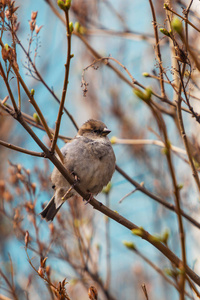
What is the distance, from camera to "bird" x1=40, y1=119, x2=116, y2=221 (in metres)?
3.90

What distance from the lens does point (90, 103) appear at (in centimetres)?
811

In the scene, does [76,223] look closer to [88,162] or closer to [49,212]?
[49,212]

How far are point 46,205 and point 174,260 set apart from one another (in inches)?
96.1

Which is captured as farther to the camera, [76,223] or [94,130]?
[94,130]

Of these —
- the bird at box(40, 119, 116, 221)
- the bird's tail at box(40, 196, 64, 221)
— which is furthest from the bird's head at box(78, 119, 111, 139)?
the bird's tail at box(40, 196, 64, 221)

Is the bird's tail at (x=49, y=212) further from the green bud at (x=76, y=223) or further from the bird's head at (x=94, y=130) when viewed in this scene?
the bird's head at (x=94, y=130)

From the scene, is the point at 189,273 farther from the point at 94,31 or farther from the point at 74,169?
the point at 94,31

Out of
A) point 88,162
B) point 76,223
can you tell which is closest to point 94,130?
point 88,162

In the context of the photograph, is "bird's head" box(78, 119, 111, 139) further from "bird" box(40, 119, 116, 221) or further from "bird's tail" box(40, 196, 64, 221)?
"bird's tail" box(40, 196, 64, 221)

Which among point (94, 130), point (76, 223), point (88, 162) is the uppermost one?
point (94, 130)

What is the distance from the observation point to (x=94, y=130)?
4453 mm

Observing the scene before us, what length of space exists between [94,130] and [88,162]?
2.00ft

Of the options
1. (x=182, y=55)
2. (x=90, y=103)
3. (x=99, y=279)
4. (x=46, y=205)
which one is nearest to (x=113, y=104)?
(x=90, y=103)

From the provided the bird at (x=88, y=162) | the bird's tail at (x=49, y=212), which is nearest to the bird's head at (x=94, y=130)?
the bird at (x=88, y=162)
